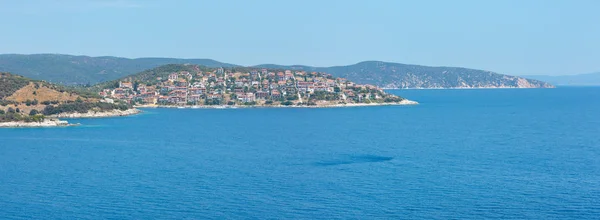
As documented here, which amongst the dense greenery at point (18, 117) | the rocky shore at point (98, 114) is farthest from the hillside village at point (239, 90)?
the dense greenery at point (18, 117)

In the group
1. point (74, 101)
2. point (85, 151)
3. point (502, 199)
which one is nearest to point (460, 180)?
point (502, 199)

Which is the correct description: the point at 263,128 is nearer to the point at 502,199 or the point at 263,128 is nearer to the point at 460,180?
the point at 460,180

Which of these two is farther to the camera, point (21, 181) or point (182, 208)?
point (21, 181)

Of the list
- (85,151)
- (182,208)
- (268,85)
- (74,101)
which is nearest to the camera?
(182,208)

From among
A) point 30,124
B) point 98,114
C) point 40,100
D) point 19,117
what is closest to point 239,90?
point 98,114

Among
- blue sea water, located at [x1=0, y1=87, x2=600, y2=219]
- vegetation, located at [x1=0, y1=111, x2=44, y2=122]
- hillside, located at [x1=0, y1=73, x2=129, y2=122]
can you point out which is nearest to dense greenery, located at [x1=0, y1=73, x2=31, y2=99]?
hillside, located at [x1=0, y1=73, x2=129, y2=122]

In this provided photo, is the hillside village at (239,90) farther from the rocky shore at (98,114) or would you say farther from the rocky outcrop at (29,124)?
the rocky outcrop at (29,124)

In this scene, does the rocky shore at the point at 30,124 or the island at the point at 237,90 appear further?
the island at the point at 237,90
